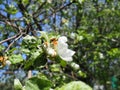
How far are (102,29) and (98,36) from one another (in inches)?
73.6

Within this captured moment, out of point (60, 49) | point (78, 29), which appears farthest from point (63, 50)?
point (78, 29)

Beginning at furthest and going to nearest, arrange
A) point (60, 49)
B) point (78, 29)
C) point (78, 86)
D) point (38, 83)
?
1. point (78, 29)
2. point (60, 49)
3. point (38, 83)
4. point (78, 86)

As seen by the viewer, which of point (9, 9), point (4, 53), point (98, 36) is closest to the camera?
point (4, 53)

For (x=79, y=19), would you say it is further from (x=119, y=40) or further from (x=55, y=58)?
(x=55, y=58)

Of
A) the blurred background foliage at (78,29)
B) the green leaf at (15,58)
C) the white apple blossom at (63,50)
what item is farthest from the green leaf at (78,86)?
the blurred background foliage at (78,29)

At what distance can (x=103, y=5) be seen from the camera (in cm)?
805

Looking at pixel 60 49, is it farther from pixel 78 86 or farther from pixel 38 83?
pixel 78 86

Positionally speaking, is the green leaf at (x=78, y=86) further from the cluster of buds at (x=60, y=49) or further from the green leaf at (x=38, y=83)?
the cluster of buds at (x=60, y=49)

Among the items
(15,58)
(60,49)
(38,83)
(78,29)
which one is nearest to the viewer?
(38,83)

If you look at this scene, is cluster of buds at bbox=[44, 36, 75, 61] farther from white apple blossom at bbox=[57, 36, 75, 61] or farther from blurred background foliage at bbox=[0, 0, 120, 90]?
blurred background foliage at bbox=[0, 0, 120, 90]

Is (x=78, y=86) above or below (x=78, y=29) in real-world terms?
above

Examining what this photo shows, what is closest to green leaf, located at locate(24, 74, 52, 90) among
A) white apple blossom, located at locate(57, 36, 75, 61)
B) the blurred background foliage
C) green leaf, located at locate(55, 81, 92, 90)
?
green leaf, located at locate(55, 81, 92, 90)

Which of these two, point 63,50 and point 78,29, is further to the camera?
point 78,29

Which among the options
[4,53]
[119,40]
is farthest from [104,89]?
[4,53]
